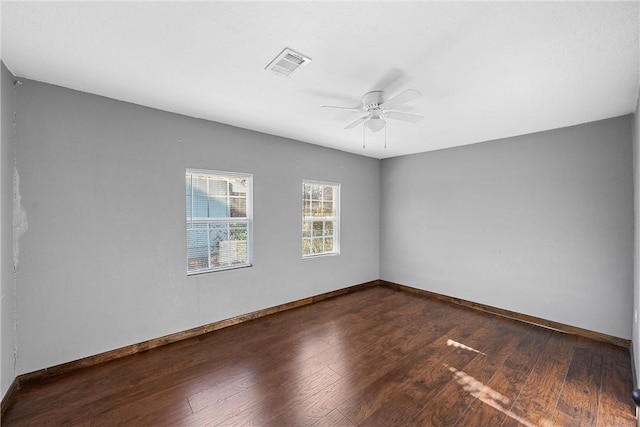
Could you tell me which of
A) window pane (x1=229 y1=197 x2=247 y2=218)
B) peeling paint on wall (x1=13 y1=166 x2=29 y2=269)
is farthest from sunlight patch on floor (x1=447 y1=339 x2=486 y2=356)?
peeling paint on wall (x1=13 y1=166 x2=29 y2=269)

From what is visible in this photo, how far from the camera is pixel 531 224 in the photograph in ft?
11.8

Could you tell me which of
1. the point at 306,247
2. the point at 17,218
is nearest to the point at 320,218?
the point at 306,247

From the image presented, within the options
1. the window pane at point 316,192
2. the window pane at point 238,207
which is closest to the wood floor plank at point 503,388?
the window pane at point 238,207

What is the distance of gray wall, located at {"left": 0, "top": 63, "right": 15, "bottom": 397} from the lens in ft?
6.41

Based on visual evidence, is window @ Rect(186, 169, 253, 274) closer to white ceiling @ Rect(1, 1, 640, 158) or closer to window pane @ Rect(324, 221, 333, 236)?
white ceiling @ Rect(1, 1, 640, 158)

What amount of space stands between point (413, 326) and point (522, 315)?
1590mm

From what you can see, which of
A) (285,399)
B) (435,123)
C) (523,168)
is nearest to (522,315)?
(523,168)

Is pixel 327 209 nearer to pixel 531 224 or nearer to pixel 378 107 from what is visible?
pixel 378 107

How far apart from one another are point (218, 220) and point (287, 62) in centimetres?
217

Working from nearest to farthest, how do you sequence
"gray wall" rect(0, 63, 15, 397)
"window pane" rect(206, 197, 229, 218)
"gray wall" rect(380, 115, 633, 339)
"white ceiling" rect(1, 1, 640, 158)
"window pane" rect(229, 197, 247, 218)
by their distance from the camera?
"white ceiling" rect(1, 1, 640, 158) → "gray wall" rect(0, 63, 15, 397) → "gray wall" rect(380, 115, 633, 339) → "window pane" rect(206, 197, 229, 218) → "window pane" rect(229, 197, 247, 218)

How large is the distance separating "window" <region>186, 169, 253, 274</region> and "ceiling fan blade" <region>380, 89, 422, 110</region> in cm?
203

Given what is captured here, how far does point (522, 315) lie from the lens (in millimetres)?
3650

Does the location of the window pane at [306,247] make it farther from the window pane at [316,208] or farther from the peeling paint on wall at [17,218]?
the peeling paint on wall at [17,218]

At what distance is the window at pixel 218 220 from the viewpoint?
3.22m
